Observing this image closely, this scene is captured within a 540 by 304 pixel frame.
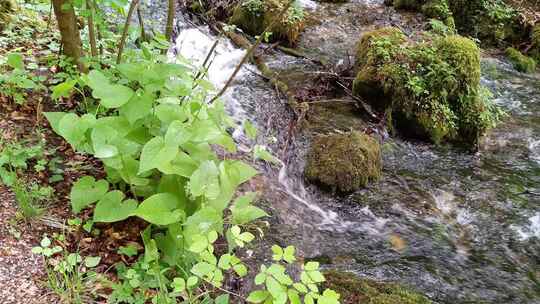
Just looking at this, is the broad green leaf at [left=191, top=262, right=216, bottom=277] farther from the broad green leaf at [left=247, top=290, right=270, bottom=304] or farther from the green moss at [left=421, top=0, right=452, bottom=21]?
the green moss at [left=421, top=0, right=452, bottom=21]

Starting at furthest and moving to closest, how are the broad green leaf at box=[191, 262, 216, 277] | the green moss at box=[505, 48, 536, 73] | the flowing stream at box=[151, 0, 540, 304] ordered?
the green moss at box=[505, 48, 536, 73] → the flowing stream at box=[151, 0, 540, 304] → the broad green leaf at box=[191, 262, 216, 277]

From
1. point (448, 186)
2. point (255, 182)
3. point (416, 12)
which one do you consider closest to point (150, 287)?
point (255, 182)

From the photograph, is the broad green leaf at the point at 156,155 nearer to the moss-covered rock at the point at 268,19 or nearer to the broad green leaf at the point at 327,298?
the broad green leaf at the point at 327,298

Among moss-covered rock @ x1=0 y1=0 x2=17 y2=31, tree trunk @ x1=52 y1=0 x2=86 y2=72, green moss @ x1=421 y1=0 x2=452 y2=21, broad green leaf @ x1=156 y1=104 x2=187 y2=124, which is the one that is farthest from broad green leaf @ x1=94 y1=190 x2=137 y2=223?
green moss @ x1=421 y1=0 x2=452 y2=21

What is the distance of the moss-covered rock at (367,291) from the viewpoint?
2.99m

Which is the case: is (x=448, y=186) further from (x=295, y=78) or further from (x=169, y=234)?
(x=169, y=234)

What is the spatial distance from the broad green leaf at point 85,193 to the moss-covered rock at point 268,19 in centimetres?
529

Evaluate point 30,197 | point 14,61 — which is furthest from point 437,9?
point 30,197

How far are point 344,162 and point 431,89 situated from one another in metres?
1.93

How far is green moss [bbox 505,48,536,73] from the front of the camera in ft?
25.9

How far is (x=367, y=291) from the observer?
308 cm

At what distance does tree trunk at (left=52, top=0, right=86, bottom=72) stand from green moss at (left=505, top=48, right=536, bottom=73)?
746 centimetres

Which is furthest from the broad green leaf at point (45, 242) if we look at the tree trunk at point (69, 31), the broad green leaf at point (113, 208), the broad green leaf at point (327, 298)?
the broad green leaf at point (327, 298)

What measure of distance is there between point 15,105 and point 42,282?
1605mm
